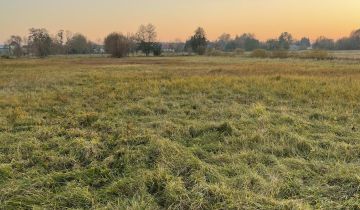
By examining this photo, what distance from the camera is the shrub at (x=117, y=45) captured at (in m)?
101

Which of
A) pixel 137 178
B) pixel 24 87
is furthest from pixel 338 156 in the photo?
pixel 24 87

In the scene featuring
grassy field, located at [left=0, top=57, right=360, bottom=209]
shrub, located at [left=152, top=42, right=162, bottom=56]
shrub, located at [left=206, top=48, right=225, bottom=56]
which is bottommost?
grassy field, located at [left=0, top=57, right=360, bottom=209]

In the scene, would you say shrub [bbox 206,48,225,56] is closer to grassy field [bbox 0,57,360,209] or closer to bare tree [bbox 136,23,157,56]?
bare tree [bbox 136,23,157,56]

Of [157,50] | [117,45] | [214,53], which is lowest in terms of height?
[214,53]

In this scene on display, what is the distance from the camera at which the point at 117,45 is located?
10069cm

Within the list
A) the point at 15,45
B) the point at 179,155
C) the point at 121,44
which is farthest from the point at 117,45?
the point at 179,155

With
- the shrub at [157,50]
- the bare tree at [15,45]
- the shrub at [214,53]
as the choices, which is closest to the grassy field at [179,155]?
the shrub at [214,53]

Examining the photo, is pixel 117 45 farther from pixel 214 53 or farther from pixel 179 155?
pixel 179 155

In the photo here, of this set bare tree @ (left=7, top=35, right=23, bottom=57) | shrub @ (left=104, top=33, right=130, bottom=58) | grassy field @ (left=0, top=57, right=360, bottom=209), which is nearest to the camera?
grassy field @ (left=0, top=57, right=360, bottom=209)

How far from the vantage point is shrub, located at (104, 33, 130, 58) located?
101 meters

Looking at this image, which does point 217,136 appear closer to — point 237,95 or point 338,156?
point 338,156

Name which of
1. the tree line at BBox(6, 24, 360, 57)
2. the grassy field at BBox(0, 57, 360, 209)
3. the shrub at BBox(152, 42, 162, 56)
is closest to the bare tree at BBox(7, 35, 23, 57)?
the tree line at BBox(6, 24, 360, 57)

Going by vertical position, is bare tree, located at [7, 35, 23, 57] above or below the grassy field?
above

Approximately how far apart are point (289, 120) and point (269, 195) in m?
5.59
